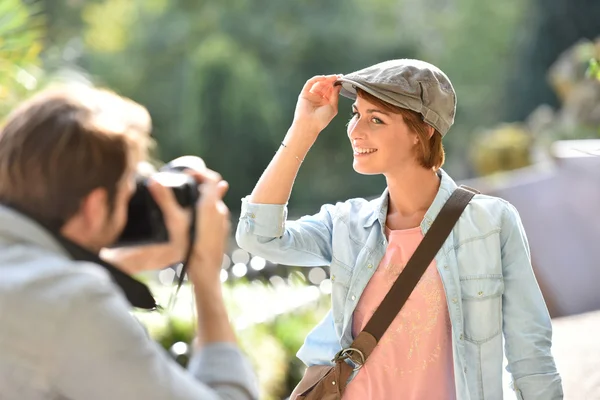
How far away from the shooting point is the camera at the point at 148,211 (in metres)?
1.58

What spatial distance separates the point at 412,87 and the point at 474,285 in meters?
0.50

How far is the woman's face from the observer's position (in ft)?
7.43

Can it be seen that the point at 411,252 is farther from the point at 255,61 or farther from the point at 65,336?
the point at 255,61

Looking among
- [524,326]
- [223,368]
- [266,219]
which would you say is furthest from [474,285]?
[223,368]

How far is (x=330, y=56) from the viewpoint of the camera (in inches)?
1065

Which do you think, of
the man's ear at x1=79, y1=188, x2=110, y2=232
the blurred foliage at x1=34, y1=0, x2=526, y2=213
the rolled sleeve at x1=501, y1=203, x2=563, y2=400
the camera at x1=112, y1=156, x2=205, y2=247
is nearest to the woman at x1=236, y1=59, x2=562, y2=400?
the rolled sleeve at x1=501, y1=203, x2=563, y2=400

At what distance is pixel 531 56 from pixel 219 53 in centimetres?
855

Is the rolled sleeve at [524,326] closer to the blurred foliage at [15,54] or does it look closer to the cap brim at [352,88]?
the cap brim at [352,88]

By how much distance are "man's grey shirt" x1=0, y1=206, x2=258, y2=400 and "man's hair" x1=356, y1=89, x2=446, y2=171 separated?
1.07 meters

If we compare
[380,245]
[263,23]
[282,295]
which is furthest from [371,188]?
[380,245]

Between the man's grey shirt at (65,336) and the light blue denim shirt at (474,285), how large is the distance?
2.92 ft

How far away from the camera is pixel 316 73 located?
26453mm

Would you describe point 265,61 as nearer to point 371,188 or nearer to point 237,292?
point 371,188

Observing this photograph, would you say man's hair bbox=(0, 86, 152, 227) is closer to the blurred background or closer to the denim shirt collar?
the denim shirt collar
